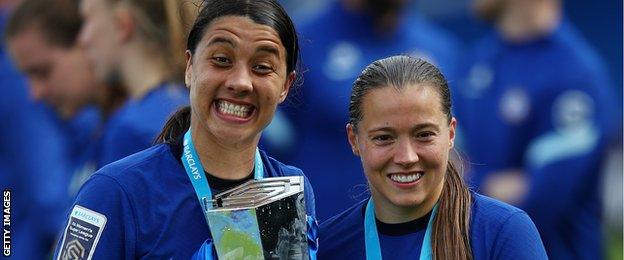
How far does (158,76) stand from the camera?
17.5ft

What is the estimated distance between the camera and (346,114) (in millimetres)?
7230

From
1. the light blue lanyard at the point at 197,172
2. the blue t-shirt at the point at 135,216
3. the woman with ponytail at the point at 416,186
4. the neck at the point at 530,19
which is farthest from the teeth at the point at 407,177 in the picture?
the neck at the point at 530,19

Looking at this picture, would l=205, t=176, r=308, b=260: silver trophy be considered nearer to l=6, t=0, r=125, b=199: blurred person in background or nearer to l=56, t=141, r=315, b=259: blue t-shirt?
l=56, t=141, r=315, b=259: blue t-shirt

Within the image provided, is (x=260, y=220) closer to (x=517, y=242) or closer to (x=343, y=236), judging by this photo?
(x=343, y=236)

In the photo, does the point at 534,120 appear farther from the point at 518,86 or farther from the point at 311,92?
the point at 311,92

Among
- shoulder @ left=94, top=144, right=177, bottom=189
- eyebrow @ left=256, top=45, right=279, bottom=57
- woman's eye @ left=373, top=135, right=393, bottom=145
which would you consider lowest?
shoulder @ left=94, top=144, right=177, bottom=189

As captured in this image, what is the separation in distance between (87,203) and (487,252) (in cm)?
97

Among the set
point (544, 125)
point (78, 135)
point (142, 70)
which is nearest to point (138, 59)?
point (142, 70)

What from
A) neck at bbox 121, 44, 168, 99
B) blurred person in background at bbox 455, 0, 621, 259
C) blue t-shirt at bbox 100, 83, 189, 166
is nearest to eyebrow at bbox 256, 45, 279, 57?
blue t-shirt at bbox 100, 83, 189, 166

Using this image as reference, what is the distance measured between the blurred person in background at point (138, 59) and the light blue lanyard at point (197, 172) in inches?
42.6

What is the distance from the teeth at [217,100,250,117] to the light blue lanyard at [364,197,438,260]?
425 millimetres

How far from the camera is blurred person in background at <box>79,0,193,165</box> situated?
499 centimetres

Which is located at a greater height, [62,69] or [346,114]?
[62,69]

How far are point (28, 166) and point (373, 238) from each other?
4.18 metres
